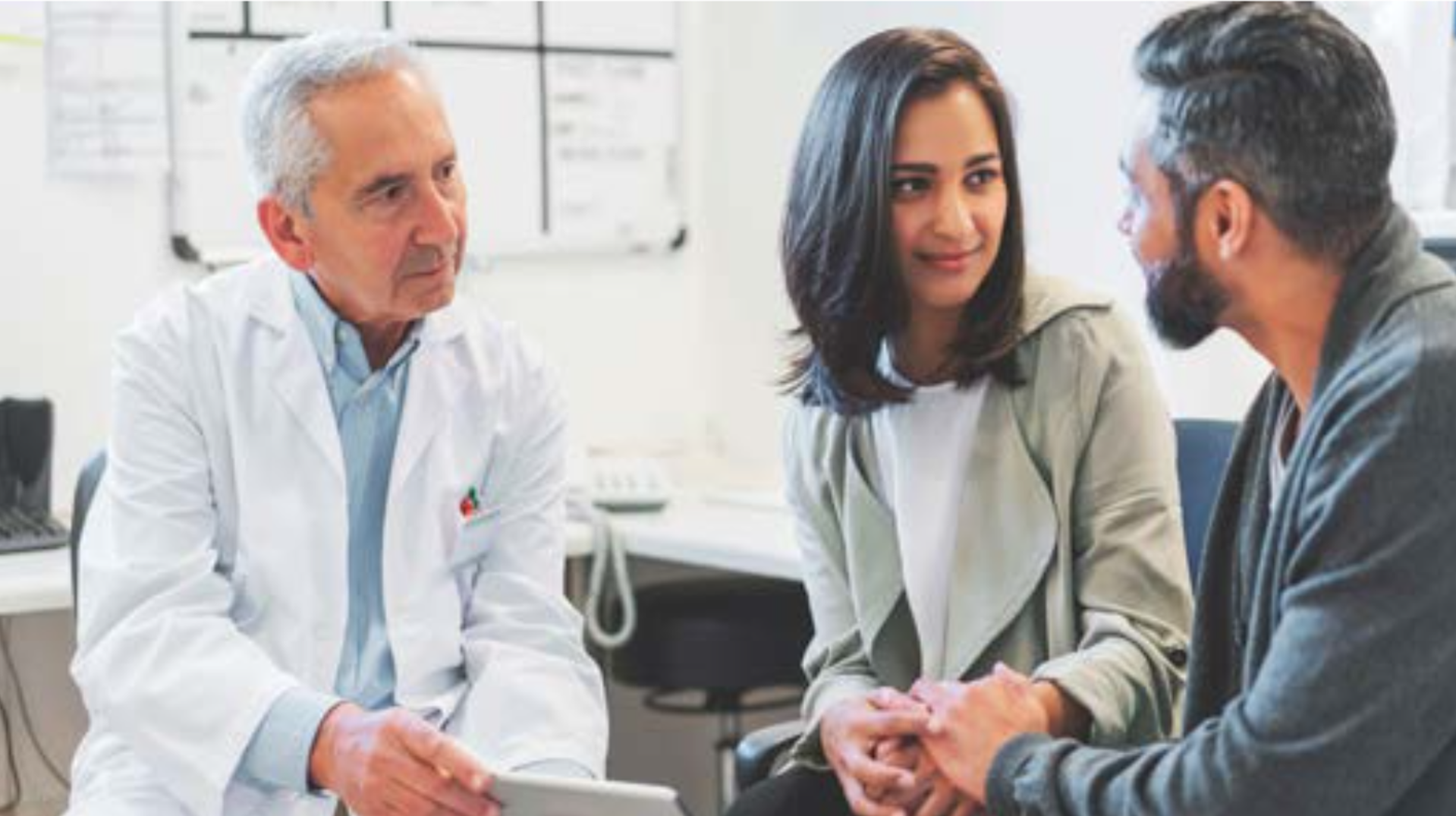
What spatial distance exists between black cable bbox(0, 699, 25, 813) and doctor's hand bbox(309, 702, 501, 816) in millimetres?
1189

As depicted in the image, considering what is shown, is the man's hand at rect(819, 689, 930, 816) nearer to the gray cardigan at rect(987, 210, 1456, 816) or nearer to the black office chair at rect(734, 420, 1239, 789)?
the black office chair at rect(734, 420, 1239, 789)

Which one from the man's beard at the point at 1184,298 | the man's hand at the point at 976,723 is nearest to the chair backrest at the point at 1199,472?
the man's hand at the point at 976,723

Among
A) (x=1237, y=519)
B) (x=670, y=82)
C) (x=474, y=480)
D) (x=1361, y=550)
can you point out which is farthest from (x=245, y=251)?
(x=1361, y=550)

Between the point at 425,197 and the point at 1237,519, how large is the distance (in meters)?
0.79

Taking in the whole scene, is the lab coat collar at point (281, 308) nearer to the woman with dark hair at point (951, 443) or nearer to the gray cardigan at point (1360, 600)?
the woman with dark hair at point (951, 443)

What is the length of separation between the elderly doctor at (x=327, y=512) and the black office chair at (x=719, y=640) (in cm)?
82

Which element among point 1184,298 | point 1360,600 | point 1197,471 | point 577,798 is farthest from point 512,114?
point 1360,600

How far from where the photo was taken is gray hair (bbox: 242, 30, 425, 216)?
1.67 meters

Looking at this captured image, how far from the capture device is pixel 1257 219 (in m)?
1.22

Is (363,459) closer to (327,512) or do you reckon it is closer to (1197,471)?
(327,512)

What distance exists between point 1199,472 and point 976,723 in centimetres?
48

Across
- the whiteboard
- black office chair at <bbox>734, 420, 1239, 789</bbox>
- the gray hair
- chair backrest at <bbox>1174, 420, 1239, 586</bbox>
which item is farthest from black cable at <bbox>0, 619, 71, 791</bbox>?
chair backrest at <bbox>1174, 420, 1239, 586</bbox>

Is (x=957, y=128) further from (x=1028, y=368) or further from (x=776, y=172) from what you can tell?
(x=776, y=172)

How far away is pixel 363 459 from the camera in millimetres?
1769
